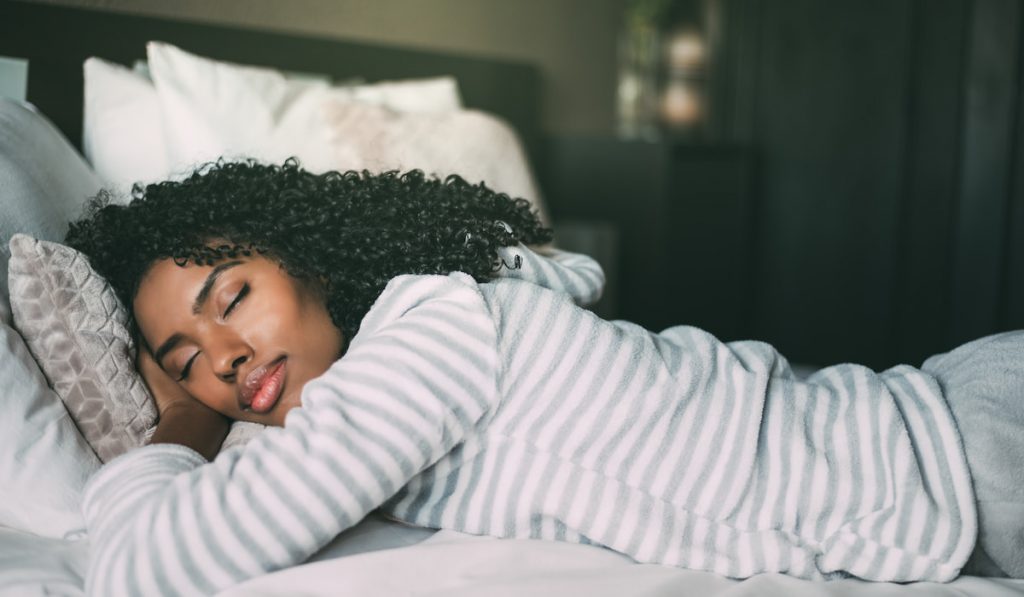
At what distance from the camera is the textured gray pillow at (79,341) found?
1066 mm

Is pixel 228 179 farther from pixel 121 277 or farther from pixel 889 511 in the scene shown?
pixel 889 511

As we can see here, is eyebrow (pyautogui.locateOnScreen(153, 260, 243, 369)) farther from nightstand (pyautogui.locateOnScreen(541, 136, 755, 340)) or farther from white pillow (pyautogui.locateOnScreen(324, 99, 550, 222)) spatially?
nightstand (pyautogui.locateOnScreen(541, 136, 755, 340))

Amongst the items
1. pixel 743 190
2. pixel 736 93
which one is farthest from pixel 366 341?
pixel 736 93

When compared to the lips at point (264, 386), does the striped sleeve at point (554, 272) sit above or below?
above

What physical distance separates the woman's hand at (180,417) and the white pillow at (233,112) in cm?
42

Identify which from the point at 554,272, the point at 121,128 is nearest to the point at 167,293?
the point at 554,272

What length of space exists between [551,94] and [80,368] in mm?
2048

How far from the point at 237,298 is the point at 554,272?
390 millimetres

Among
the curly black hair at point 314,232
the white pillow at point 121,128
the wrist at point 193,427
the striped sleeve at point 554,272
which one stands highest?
the white pillow at point 121,128

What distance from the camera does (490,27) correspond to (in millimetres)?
2627

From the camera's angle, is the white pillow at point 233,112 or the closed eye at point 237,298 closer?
the closed eye at point 237,298

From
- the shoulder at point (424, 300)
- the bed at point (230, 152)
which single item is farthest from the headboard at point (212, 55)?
the shoulder at point (424, 300)

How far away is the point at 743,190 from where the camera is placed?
9.90ft

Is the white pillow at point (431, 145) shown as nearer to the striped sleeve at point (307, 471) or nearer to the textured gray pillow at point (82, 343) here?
the textured gray pillow at point (82, 343)
